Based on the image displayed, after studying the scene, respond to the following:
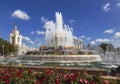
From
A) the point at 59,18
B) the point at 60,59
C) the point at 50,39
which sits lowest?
the point at 60,59

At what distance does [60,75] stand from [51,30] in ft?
138

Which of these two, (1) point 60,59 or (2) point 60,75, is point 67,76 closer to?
(2) point 60,75

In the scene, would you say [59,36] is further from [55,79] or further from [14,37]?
[14,37]

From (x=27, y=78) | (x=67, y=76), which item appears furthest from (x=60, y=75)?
(x=27, y=78)

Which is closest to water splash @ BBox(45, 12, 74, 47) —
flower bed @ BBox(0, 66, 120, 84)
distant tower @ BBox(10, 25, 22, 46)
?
flower bed @ BBox(0, 66, 120, 84)

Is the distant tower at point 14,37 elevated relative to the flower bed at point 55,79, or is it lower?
elevated

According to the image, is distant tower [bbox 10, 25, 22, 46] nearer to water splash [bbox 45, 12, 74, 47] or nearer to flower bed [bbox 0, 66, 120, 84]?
water splash [bbox 45, 12, 74, 47]

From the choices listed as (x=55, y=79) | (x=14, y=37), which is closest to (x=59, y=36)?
(x=55, y=79)

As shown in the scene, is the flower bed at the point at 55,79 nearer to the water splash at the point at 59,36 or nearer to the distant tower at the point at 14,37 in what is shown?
the water splash at the point at 59,36

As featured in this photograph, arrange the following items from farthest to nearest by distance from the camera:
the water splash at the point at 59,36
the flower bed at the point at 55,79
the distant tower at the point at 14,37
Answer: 1. the distant tower at the point at 14,37
2. the water splash at the point at 59,36
3. the flower bed at the point at 55,79

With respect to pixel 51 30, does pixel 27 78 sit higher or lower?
lower

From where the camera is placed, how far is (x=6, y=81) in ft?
25.1

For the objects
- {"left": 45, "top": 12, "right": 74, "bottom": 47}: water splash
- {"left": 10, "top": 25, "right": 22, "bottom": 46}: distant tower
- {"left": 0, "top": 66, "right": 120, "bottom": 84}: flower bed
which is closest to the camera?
{"left": 0, "top": 66, "right": 120, "bottom": 84}: flower bed

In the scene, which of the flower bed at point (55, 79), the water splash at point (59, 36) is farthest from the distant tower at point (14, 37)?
the flower bed at point (55, 79)
